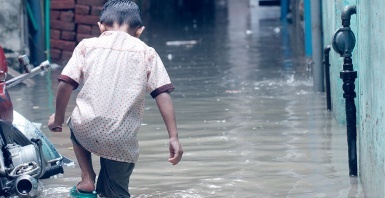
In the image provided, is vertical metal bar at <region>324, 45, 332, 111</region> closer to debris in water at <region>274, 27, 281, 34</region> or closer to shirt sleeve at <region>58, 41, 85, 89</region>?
shirt sleeve at <region>58, 41, 85, 89</region>

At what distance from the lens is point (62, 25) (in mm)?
15922

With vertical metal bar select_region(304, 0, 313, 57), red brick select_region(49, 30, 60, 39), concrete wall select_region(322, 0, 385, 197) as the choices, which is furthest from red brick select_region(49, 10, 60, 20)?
concrete wall select_region(322, 0, 385, 197)

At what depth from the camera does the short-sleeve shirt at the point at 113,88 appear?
193 inches

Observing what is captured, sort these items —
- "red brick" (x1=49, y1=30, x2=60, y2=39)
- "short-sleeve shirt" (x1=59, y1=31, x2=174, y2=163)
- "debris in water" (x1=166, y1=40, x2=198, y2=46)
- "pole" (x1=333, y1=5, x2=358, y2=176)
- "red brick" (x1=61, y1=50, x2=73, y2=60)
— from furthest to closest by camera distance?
"debris in water" (x1=166, y1=40, x2=198, y2=46) → "red brick" (x1=49, y1=30, x2=60, y2=39) → "red brick" (x1=61, y1=50, x2=73, y2=60) → "pole" (x1=333, y1=5, x2=358, y2=176) → "short-sleeve shirt" (x1=59, y1=31, x2=174, y2=163)

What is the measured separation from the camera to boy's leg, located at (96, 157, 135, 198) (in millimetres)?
5062

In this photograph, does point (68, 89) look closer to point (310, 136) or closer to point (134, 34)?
point (134, 34)

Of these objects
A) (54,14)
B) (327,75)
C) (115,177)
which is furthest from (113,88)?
(54,14)

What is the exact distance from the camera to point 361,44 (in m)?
5.89

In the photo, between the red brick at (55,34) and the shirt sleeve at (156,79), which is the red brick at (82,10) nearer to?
the red brick at (55,34)

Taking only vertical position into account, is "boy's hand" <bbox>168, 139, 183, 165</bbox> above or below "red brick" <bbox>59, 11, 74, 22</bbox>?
above

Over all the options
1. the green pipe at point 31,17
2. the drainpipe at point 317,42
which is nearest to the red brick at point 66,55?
the green pipe at point 31,17

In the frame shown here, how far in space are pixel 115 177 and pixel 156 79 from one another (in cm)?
58

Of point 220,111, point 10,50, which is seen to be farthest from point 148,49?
point 10,50

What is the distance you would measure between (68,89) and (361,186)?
2.16m
